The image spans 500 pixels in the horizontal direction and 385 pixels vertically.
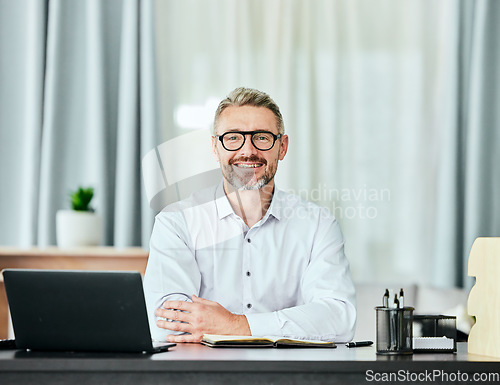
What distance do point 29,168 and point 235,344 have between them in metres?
2.23

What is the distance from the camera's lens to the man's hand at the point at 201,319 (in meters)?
1.61

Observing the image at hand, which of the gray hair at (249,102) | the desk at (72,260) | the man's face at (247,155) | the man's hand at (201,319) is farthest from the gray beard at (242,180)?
the desk at (72,260)

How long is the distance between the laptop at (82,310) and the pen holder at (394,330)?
451 millimetres

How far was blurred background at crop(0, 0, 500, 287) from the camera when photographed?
3.24m

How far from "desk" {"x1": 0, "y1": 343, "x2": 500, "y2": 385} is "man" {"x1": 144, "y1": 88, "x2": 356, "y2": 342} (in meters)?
0.49

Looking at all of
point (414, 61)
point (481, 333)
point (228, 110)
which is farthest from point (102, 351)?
point (414, 61)

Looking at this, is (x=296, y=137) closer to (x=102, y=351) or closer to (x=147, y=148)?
(x=147, y=148)

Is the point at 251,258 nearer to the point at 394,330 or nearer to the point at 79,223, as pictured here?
the point at 394,330

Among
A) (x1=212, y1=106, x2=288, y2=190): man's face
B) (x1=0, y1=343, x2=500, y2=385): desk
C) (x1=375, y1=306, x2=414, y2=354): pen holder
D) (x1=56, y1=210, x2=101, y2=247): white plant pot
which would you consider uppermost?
(x1=212, y1=106, x2=288, y2=190): man's face

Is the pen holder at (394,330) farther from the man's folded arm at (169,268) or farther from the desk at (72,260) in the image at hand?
the desk at (72,260)

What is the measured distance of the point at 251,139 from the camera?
85.4 inches

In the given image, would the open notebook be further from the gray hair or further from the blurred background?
Result: the blurred background

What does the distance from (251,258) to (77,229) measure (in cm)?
119

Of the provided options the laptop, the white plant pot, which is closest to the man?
the laptop
